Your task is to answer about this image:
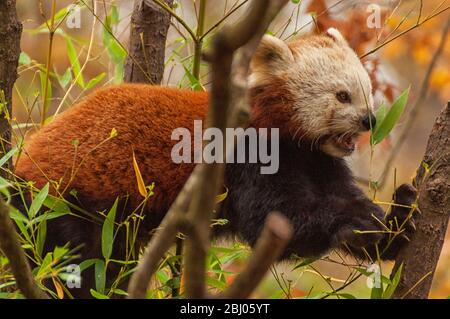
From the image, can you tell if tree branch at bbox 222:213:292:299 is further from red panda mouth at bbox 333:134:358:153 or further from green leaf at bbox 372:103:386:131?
red panda mouth at bbox 333:134:358:153

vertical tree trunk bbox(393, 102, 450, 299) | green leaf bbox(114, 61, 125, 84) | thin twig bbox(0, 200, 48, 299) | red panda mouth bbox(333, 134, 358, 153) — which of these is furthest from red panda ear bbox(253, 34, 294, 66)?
thin twig bbox(0, 200, 48, 299)

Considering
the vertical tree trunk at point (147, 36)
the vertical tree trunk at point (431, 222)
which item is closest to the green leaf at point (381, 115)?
the vertical tree trunk at point (431, 222)

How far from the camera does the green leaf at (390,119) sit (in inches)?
127

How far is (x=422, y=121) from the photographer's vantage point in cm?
1054

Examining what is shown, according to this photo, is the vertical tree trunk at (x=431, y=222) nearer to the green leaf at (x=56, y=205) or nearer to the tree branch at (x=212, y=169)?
the green leaf at (x=56, y=205)

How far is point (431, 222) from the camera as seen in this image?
291 centimetres

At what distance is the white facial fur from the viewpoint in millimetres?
3494

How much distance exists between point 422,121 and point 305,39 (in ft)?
23.1

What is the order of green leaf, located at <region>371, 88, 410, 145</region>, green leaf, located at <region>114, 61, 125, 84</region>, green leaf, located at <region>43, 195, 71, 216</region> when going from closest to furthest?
green leaf, located at <region>43, 195, 71, 216</region> → green leaf, located at <region>371, 88, 410, 145</region> → green leaf, located at <region>114, 61, 125, 84</region>

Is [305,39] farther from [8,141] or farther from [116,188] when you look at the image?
[8,141]

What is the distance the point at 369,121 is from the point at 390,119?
136 millimetres

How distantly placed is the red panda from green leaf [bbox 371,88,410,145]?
0.26 feet

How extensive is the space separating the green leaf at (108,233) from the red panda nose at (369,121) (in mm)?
1188

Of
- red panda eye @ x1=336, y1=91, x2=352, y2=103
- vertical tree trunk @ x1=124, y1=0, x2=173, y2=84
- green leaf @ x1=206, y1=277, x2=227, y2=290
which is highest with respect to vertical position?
vertical tree trunk @ x1=124, y1=0, x2=173, y2=84
